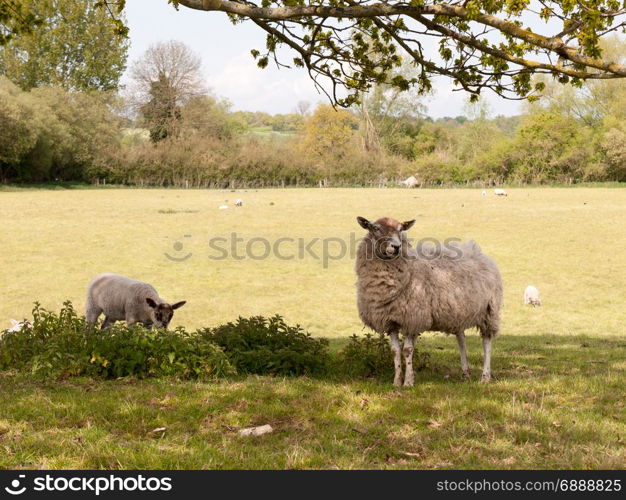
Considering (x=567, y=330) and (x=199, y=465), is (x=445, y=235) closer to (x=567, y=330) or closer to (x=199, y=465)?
(x=567, y=330)

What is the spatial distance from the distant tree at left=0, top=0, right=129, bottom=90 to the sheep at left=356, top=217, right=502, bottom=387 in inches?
3526

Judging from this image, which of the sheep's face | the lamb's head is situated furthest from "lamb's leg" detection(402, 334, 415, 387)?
the lamb's head

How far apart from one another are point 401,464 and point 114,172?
7981cm

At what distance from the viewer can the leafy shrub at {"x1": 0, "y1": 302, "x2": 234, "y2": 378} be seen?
8.27m

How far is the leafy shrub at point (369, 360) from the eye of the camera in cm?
888

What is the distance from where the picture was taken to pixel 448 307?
8477 millimetres

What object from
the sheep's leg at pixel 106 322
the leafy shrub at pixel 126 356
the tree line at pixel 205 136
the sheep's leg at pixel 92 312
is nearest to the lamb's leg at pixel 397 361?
the leafy shrub at pixel 126 356

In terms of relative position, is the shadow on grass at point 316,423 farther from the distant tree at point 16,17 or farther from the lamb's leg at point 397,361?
the distant tree at point 16,17

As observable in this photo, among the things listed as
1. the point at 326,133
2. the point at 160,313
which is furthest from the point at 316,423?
the point at 326,133

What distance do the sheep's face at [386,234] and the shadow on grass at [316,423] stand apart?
1.77 meters

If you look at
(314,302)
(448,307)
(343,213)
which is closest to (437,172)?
(343,213)

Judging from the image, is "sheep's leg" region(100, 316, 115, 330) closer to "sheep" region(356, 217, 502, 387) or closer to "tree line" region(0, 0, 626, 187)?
"sheep" region(356, 217, 502, 387)

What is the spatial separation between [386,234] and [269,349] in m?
2.56

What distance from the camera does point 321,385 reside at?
7.51 meters
